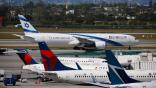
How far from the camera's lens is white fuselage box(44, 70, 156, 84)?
52741mm

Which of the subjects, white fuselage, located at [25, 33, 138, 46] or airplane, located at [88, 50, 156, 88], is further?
white fuselage, located at [25, 33, 138, 46]

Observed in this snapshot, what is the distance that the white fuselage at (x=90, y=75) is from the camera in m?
52.7

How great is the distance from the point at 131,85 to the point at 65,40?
2140 inches

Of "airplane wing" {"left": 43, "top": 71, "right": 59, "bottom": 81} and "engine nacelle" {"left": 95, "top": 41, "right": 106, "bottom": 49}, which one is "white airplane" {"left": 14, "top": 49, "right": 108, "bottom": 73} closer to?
"airplane wing" {"left": 43, "top": 71, "right": 59, "bottom": 81}

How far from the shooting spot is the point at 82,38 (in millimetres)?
99000

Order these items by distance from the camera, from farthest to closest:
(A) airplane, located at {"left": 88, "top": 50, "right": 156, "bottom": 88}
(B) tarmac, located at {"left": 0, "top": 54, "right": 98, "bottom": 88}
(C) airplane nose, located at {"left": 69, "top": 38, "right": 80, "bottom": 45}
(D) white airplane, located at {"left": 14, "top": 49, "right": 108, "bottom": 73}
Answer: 1. (C) airplane nose, located at {"left": 69, "top": 38, "right": 80, "bottom": 45}
2. (D) white airplane, located at {"left": 14, "top": 49, "right": 108, "bottom": 73}
3. (B) tarmac, located at {"left": 0, "top": 54, "right": 98, "bottom": 88}
4. (A) airplane, located at {"left": 88, "top": 50, "right": 156, "bottom": 88}

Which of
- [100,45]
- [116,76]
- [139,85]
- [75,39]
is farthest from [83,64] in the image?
[75,39]

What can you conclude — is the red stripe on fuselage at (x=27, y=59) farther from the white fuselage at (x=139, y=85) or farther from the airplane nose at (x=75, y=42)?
the airplane nose at (x=75, y=42)

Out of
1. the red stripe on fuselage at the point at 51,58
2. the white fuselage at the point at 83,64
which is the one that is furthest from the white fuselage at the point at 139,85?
the white fuselage at the point at 83,64

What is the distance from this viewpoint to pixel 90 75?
53.7 m

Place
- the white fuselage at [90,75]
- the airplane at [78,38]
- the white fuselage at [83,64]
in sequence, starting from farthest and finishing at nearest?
the airplane at [78,38] < the white fuselage at [83,64] < the white fuselage at [90,75]

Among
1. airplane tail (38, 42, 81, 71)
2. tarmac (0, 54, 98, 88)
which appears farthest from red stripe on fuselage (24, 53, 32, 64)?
airplane tail (38, 42, 81, 71)

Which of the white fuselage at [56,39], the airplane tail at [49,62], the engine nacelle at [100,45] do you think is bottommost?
the engine nacelle at [100,45]

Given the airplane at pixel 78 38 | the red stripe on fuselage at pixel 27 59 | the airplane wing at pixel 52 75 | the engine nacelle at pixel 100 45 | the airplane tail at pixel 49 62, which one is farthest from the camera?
the airplane at pixel 78 38
